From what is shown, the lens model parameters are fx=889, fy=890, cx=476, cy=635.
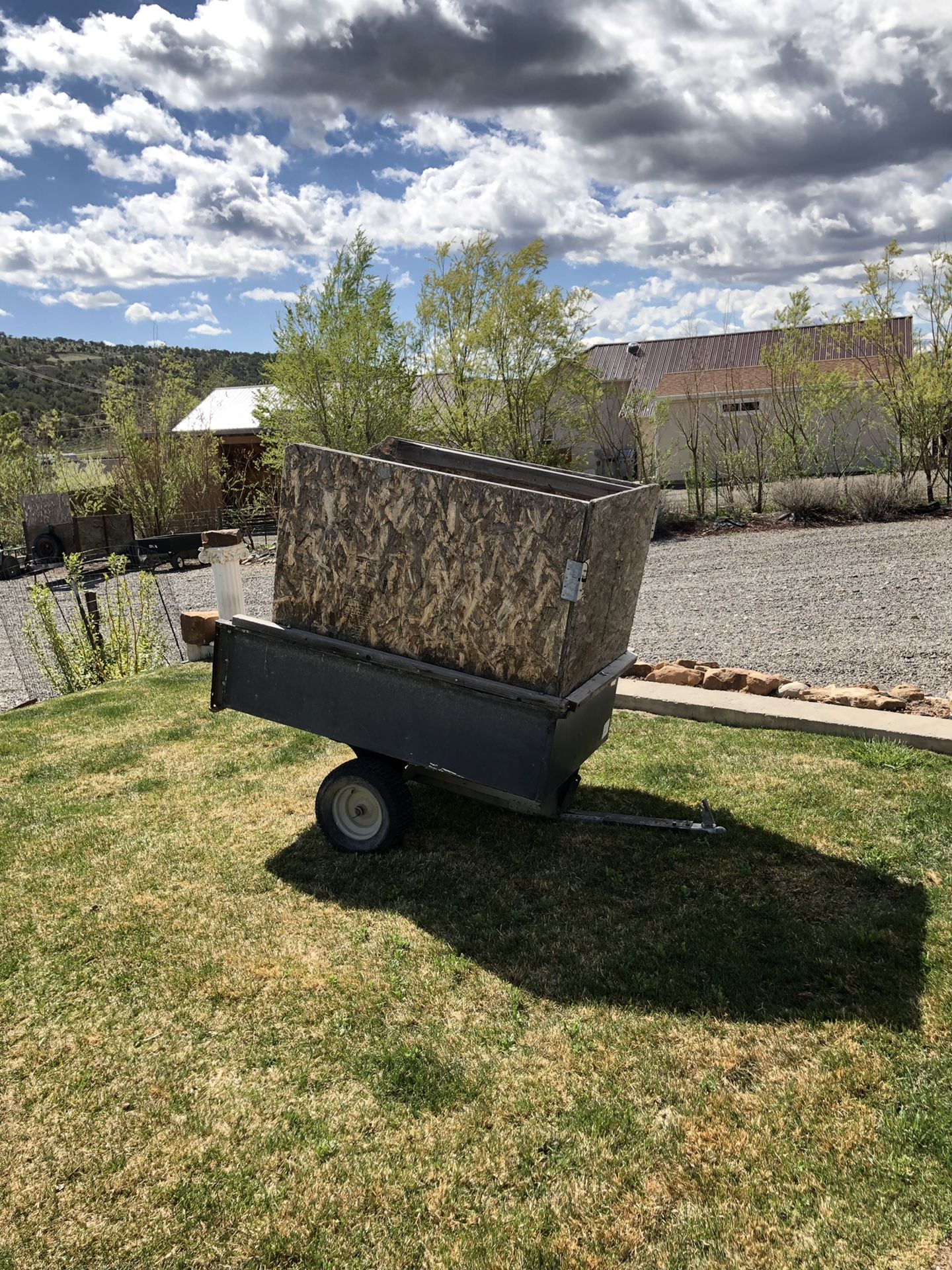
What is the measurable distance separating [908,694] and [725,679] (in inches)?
50.5

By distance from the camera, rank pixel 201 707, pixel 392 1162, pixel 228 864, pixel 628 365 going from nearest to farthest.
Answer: pixel 392 1162 → pixel 228 864 → pixel 201 707 → pixel 628 365

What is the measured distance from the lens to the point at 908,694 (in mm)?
6434

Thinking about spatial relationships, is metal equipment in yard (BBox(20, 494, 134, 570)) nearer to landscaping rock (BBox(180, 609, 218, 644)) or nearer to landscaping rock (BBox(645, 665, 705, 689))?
landscaping rock (BBox(180, 609, 218, 644))

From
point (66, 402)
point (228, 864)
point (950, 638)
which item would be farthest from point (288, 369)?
point (66, 402)

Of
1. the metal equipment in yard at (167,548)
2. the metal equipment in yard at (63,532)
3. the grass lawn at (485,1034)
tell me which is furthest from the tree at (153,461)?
the grass lawn at (485,1034)

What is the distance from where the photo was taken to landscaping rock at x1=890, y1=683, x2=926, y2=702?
6.39 m

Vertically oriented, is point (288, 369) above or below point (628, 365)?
below

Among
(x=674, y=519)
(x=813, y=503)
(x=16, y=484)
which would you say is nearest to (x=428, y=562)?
(x=813, y=503)

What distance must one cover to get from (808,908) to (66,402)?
207 feet

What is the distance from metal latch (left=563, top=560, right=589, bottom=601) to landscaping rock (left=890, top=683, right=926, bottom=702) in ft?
12.2

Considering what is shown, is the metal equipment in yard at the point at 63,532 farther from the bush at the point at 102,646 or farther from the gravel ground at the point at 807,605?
the bush at the point at 102,646

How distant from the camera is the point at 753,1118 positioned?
8.98 ft

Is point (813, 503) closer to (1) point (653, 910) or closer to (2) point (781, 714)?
(2) point (781, 714)

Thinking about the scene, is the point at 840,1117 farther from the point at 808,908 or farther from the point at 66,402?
the point at 66,402
